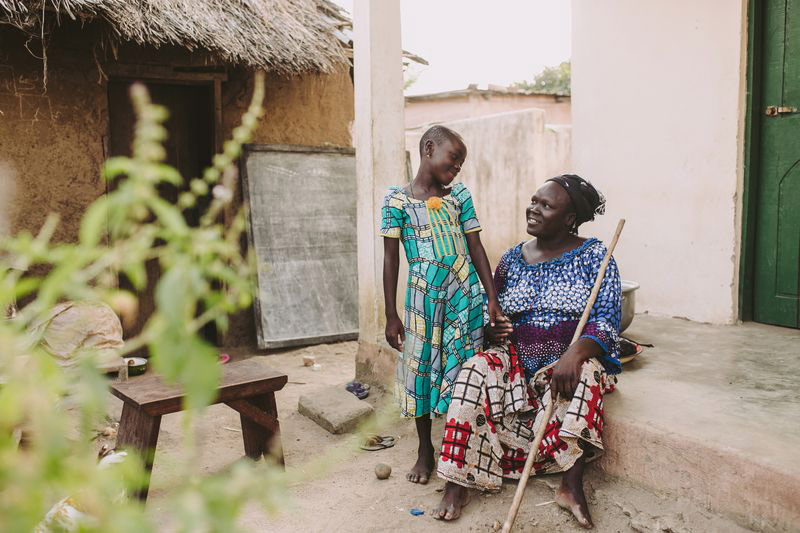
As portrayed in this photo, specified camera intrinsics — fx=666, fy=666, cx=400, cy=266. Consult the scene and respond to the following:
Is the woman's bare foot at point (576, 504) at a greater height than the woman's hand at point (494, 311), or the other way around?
the woman's hand at point (494, 311)

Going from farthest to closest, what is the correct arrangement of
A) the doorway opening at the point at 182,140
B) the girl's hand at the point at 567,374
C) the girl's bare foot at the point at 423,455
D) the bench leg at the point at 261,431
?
the doorway opening at the point at 182,140
the bench leg at the point at 261,431
the girl's bare foot at the point at 423,455
the girl's hand at the point at 567,374

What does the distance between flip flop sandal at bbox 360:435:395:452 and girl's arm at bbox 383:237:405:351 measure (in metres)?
0.76

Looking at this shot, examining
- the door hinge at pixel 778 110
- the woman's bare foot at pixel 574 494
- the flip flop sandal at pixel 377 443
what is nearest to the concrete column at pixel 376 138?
the flip flop sandal at pixel 377 443

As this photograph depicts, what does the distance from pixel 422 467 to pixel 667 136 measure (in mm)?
3101

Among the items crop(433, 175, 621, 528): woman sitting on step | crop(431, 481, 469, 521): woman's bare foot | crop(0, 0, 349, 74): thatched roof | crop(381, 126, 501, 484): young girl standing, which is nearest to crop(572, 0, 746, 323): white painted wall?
crop(433, 175, 621, 528): woman sitting on step

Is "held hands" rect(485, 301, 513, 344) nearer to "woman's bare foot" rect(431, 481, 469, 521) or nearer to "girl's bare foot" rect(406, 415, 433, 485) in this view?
"girl's bare foot" rect(406, 415, 433, 485)

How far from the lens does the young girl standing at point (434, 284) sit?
314 centimetres

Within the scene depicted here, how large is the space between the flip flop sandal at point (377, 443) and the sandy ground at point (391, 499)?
37 millimetres

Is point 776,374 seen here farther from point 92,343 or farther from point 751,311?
point 92,343

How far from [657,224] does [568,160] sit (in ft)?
18.8

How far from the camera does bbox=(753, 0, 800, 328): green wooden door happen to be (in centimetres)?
425

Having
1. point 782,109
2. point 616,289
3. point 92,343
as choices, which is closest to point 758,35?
point 782,109

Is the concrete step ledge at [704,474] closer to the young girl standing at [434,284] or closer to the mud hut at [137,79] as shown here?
the young girl standing at [434,284]

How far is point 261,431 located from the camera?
3.52m
